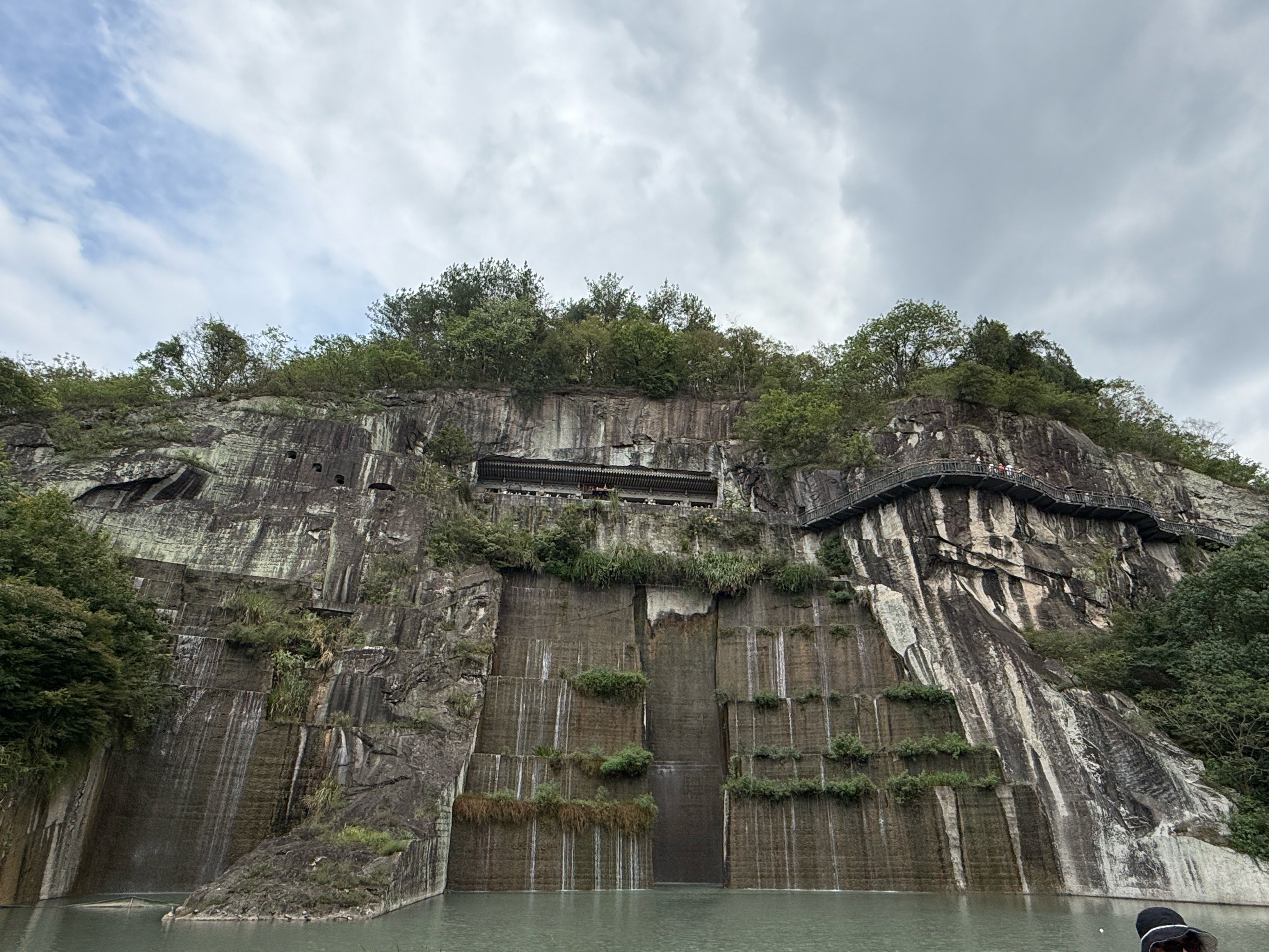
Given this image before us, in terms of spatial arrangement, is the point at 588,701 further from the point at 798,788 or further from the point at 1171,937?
the point at 1171,937

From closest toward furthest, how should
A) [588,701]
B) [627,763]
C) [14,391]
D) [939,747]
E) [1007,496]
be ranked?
[939,747], [627,763], [588,701], [1007,496], [14,391]

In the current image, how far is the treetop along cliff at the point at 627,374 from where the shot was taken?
101 feet

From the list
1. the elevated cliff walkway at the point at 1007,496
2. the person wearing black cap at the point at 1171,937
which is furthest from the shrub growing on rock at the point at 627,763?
the person wearing black cap at the point at 1171,937

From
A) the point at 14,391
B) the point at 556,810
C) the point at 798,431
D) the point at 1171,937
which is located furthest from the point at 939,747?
the point at 14,391

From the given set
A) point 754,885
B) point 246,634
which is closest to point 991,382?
point 754,885

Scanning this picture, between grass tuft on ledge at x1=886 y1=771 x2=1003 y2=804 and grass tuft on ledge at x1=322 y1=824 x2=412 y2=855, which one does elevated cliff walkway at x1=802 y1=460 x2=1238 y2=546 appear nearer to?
grass tuft on ledge at x1=886 y1=771 x2=1003 y2=804

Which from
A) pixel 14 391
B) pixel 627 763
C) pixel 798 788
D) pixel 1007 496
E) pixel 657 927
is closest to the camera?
pixel 657 927

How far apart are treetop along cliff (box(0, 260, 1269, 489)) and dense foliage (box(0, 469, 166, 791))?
1244 centimetres

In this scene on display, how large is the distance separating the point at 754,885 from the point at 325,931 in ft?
35.4

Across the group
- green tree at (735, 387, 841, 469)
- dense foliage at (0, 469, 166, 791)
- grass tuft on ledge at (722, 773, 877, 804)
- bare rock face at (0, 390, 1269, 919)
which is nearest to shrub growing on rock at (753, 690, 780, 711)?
bare rock face at (0, 390, 1269, 919)

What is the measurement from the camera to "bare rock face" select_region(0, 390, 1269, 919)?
1752cm

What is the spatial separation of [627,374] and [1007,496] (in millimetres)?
15970

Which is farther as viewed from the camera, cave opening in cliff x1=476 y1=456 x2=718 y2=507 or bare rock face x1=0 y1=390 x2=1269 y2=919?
cave opening in cliff x1=476 y1=456 x2=718 y2=507

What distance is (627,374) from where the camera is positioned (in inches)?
1438
